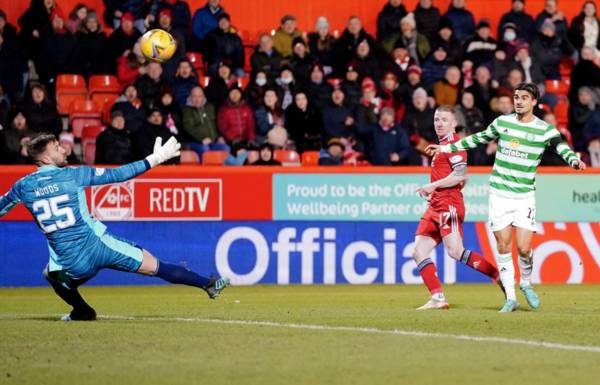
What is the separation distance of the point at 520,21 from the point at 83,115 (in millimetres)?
8383

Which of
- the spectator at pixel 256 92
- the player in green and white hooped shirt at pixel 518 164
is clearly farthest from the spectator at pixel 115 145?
the player in green and white hooped shirt at pixel 518 164

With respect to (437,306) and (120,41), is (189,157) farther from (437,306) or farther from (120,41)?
(437,306)

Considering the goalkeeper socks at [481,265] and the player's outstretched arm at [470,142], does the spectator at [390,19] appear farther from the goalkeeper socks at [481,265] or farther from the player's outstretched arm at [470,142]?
the player's outstretched arm at [470,142]

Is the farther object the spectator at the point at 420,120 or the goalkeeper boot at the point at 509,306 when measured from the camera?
the spectator at the point at 420,120

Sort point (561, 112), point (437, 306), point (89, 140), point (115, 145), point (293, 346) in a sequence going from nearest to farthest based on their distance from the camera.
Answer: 1. point (293, 346)
2. point (437, 306)
3. point (115, 145)
4. point (89, 140)
5. point (561, 112)

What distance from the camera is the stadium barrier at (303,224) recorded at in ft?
55.8

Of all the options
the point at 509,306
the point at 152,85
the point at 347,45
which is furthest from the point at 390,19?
the point at 509,306

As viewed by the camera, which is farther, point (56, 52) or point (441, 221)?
point (56, 52)

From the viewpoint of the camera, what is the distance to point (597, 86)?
22.0 meters

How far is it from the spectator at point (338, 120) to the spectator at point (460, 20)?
3.72 meters

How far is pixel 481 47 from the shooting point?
2211 cm

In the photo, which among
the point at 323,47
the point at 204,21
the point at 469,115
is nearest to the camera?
the point at 469,115

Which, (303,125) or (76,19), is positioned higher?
(76,19)

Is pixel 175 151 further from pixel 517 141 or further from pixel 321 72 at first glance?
pixel 321 72
